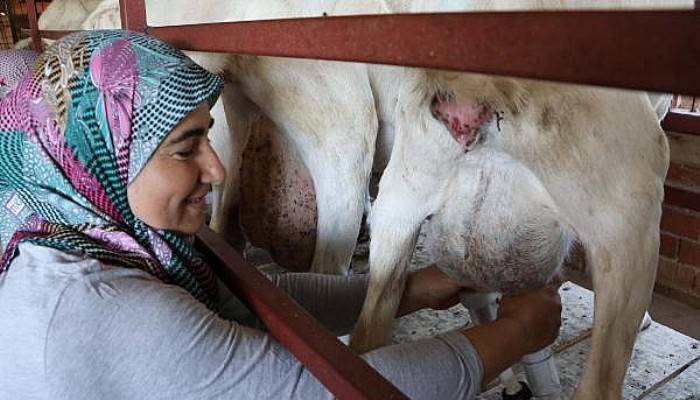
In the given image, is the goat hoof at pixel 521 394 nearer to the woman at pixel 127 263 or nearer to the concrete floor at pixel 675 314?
the woman at pixel 127 263

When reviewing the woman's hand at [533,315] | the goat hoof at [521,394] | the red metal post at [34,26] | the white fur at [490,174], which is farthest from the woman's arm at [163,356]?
the red metal post at [34,26]

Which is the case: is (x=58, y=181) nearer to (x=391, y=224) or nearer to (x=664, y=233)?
(x=391, y=224)

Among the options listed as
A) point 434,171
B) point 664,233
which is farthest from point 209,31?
point 664,233

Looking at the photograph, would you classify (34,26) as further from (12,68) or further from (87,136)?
(87,136)

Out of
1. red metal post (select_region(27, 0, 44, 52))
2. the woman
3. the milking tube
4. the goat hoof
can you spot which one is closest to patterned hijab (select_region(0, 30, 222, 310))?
the woman

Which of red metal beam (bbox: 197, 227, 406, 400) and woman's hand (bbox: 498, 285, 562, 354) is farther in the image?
woman's hand (bbox: 498, 285, 562, 354)

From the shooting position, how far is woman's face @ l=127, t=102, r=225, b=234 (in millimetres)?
993

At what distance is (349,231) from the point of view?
5.64 feet

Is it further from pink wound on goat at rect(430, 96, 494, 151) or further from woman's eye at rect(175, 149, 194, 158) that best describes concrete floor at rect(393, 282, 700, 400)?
woman's eye at rect(175, 149, 194, 158)

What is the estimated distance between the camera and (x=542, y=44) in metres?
0.46

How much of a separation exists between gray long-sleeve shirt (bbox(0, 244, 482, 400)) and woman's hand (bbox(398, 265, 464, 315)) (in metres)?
0.41

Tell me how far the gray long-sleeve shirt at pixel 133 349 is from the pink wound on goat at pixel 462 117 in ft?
1.21

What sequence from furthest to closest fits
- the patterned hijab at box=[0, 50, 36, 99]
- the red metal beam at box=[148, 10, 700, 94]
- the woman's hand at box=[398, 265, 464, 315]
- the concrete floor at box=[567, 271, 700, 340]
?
the concrete floor at box=[567, 271, 700, 340], the patterned hijab at box=[0, 50, 36, 99], the woman's hand at box=[398, 265, 464, 315], the red metal beam at box=[148, 10, 700, 94]

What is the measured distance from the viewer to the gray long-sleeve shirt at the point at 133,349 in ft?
2.69
